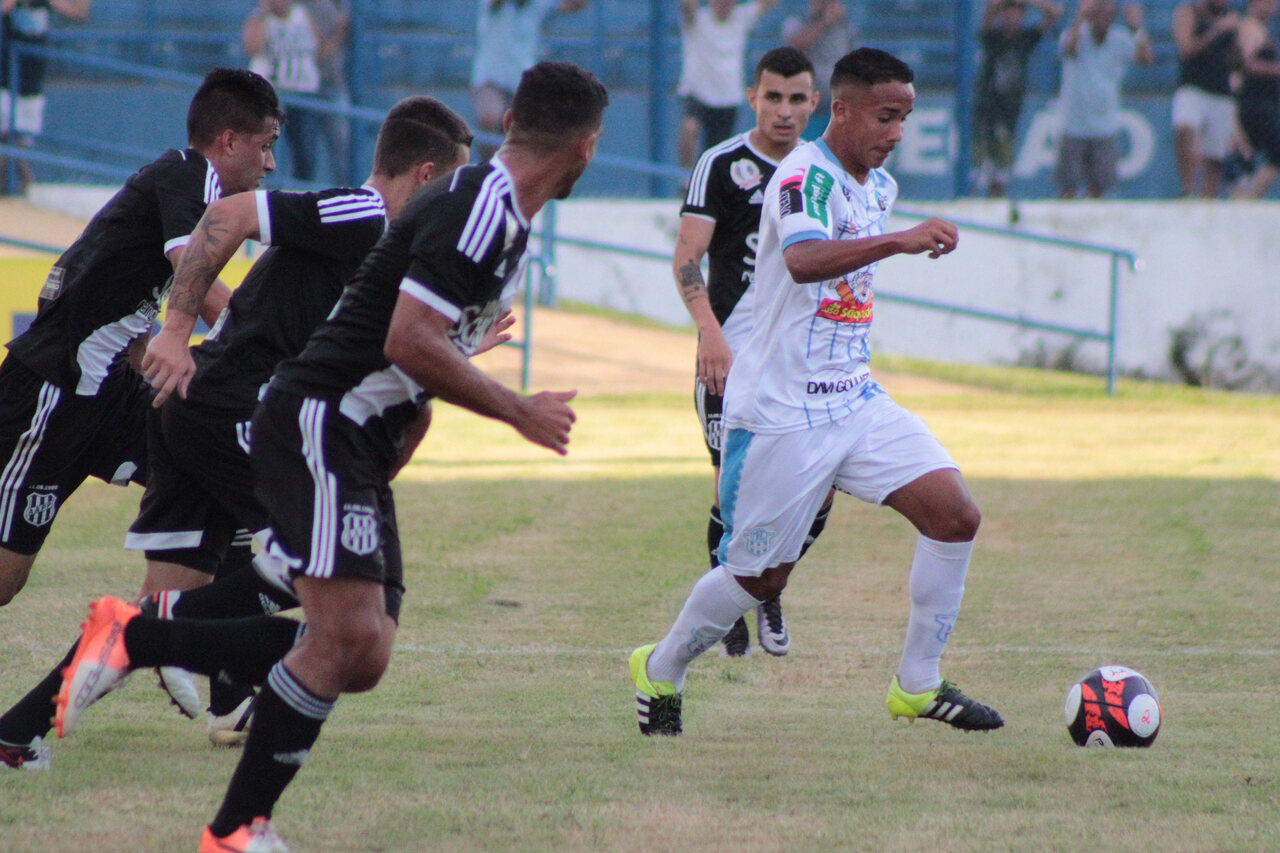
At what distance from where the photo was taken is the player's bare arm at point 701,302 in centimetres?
625

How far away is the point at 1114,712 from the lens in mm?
4914

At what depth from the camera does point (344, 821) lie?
4.14 meters

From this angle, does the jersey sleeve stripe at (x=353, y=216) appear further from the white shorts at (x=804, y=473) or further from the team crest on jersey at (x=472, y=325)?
the white shorts at (x=804, y=473)

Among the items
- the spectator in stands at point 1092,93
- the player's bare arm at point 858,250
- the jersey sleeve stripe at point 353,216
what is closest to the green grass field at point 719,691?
the player's bare arm at point 858,250

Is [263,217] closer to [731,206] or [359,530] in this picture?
[359,530]

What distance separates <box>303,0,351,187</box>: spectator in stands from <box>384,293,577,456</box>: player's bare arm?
1362cm

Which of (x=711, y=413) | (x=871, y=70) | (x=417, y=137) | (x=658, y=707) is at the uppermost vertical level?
(x=871, y=70)

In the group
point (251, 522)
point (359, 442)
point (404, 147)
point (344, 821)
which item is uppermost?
point (404, 147)

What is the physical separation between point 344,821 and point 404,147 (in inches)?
76.0

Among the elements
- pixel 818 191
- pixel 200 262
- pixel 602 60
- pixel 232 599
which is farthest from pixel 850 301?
pixel 602 60

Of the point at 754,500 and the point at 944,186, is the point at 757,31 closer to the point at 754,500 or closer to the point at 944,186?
the point at 944,186

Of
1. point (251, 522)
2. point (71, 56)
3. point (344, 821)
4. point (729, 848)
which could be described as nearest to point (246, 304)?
point (251, 522)

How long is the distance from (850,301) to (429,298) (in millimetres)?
1952

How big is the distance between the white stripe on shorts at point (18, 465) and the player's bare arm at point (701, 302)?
7.85 feet
